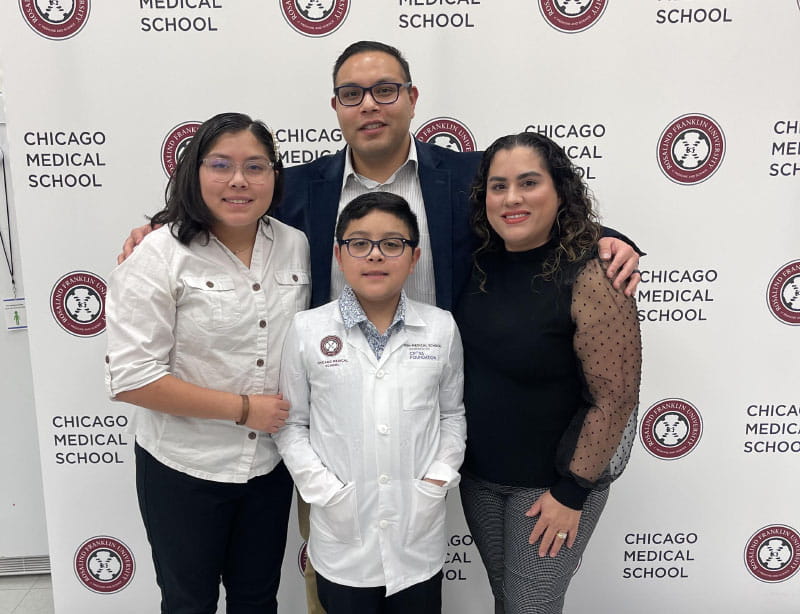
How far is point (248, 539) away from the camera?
4.80 ft

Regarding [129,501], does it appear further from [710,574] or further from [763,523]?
[763,523]

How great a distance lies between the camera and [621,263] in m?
1.25

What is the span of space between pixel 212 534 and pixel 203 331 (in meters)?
0.54

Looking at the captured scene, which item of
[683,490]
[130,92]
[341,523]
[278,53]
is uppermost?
[278,53]

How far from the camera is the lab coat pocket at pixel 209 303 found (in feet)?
4.17

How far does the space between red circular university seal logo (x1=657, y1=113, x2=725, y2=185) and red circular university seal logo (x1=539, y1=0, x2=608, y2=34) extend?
0.48 metres

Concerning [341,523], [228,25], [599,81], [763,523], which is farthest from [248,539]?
[763,523]

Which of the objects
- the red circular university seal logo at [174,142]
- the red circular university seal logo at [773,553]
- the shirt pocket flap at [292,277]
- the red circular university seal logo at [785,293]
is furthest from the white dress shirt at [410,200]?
the red circular university seal logo at [773,553]

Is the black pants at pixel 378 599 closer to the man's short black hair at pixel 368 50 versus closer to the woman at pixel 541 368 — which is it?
the woman at pixel 541 368

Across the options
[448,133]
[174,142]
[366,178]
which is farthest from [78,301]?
[448,133]

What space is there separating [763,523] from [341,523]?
1.97 metres

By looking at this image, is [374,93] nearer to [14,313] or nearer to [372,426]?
[372,426]

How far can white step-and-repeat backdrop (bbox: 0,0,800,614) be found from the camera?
6.24ft

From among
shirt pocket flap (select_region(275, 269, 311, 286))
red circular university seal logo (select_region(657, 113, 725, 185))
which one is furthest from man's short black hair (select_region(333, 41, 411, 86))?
red circular university seal logo (select_region(657, 113, 725, 185))
